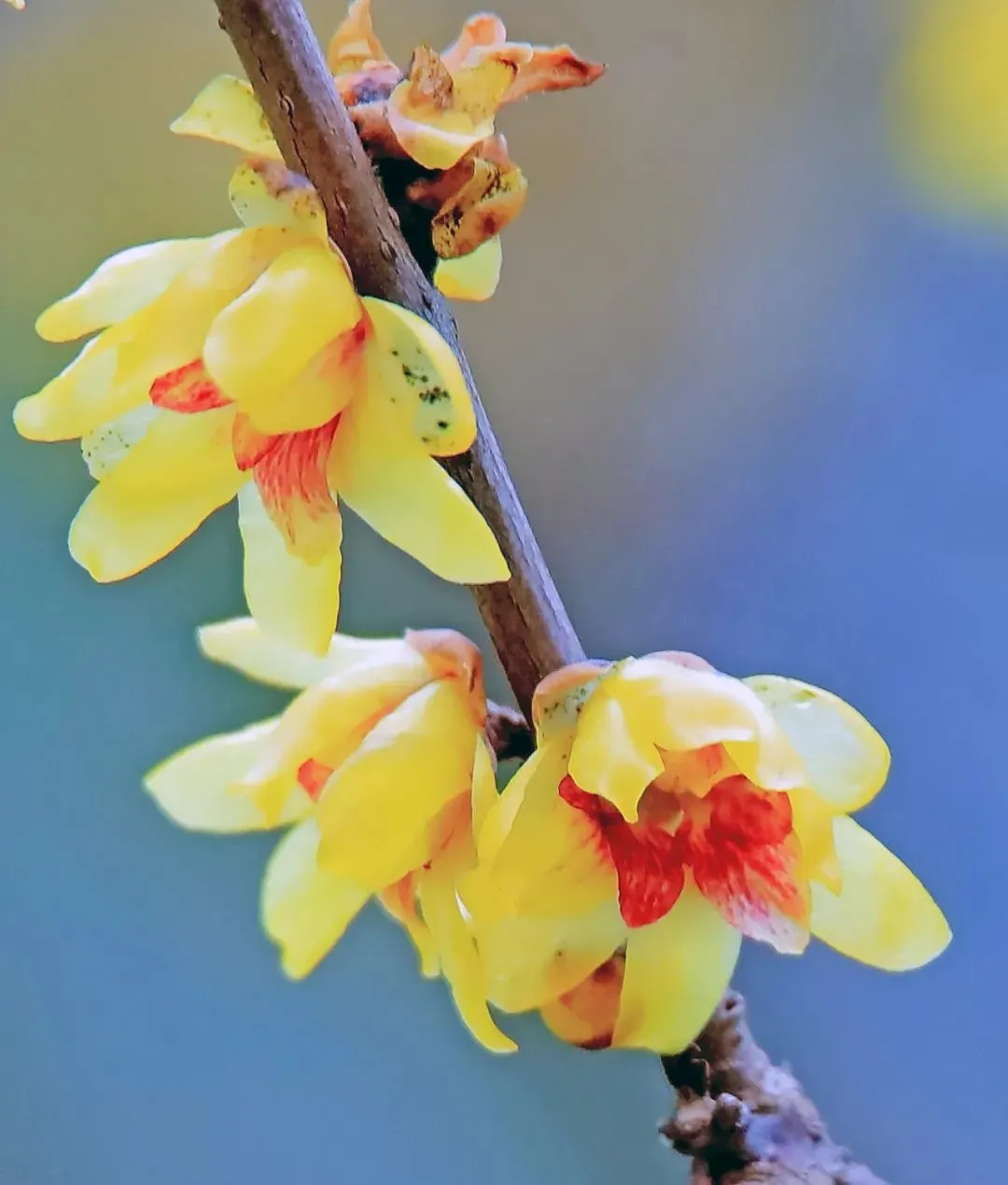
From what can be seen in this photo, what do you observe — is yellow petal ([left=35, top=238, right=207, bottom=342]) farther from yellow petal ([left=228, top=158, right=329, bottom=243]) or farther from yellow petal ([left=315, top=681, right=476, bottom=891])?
yellow petal ([left=315, top=681, right=476, bottom=891])

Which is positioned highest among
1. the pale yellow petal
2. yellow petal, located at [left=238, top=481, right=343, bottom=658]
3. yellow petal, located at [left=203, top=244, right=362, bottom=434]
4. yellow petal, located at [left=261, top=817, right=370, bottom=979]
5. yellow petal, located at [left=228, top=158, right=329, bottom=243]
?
yellow petal, located at [left=228, top=158, right=329, bottom=243]

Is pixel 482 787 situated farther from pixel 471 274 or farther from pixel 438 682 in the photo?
pixel 471 274

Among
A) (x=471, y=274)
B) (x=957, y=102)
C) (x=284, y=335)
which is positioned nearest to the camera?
(x=284, y=335)

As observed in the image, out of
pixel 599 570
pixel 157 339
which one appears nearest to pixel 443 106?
pixel 157 339

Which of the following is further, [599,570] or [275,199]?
[599,570]

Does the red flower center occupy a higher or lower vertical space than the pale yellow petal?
lower

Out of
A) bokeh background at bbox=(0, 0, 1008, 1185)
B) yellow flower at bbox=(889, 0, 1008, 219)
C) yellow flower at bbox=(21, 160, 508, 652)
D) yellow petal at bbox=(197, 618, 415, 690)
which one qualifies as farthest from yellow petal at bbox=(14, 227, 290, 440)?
yellow flower at bbox=(889, 0, 1008, 219)

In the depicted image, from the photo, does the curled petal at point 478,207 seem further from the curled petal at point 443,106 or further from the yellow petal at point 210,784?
the yellow petal at point 210,784
